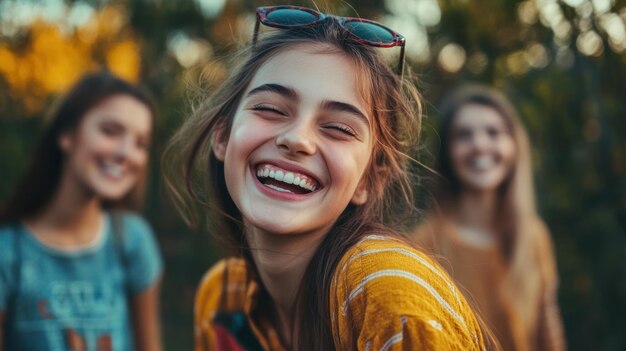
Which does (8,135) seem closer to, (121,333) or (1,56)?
(1,56)

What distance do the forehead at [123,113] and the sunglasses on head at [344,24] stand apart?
168 cm

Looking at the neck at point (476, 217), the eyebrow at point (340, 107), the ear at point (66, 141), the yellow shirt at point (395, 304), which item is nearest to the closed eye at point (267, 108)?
the eyebrow at point (340, 107)

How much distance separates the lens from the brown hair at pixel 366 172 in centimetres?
161

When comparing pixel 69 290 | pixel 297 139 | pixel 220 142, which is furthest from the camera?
pixel 69 290

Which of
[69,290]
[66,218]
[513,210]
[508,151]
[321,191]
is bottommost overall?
[69,290]

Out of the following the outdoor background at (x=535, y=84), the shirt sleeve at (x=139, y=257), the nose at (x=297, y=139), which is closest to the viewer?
the nose at (x=297, y=139)

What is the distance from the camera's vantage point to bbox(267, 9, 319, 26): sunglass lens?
1.79 m

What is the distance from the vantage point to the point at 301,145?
1.58 m

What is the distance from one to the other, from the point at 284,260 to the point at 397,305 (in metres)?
0.48

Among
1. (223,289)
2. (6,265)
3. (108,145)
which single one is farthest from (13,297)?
(223,289)

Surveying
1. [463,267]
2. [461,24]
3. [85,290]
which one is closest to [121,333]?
[85,290]

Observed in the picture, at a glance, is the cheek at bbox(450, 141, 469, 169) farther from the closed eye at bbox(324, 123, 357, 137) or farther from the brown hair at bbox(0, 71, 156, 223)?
the closed eye at bbox(324, 123, 357, 137)

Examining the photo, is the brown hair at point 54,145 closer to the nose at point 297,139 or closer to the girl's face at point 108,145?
the girl's face at point 108,145

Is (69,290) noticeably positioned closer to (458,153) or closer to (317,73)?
(317,73)
